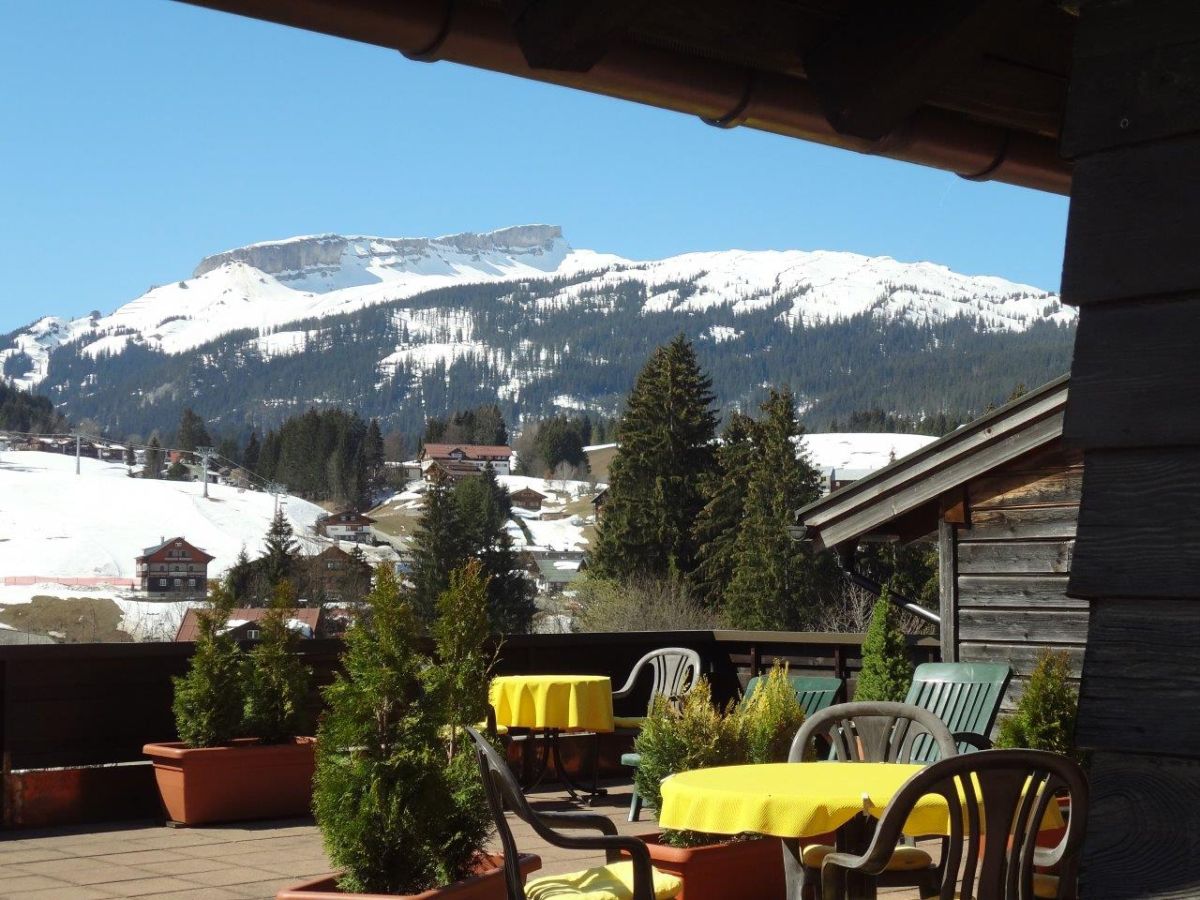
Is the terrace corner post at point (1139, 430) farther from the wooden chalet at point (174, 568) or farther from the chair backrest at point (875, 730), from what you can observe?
the wooden chalet at point (174, 568)

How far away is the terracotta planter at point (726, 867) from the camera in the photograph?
4.98m

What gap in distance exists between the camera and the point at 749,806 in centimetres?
364

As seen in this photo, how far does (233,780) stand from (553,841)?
467 cm

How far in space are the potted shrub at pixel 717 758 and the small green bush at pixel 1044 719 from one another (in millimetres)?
1083

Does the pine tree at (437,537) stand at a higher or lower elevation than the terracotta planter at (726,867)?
higher

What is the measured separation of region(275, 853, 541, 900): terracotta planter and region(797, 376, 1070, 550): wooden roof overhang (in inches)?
170

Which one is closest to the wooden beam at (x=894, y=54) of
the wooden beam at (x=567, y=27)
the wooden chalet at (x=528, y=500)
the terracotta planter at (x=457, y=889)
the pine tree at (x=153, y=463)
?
the wooden beam at (x=567, y=27)

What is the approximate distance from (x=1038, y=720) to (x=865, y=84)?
15.7 feet

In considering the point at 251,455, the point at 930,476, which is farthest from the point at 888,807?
the point at 251,455

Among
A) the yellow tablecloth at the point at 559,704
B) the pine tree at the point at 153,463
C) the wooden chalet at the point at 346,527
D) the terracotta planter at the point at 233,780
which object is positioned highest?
the pine tree at the point at 153,463

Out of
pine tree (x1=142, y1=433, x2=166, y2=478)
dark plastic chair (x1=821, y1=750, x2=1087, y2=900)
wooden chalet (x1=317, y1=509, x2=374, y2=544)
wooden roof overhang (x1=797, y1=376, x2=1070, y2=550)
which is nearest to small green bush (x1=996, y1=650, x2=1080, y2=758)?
wooden roof overhang (x1=797, y1=376, x2=1070, y2=550)

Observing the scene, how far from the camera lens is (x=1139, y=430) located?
5.62 feet

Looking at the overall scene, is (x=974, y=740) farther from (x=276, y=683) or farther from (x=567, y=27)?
(x=567, y=27)

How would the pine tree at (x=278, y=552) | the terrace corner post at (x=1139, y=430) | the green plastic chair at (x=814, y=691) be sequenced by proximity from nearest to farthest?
the terrace corner post at (x=1139, y=430) → the green plastic chair at (x=814, y=691) → the pine tree at (x=278, y=552)
